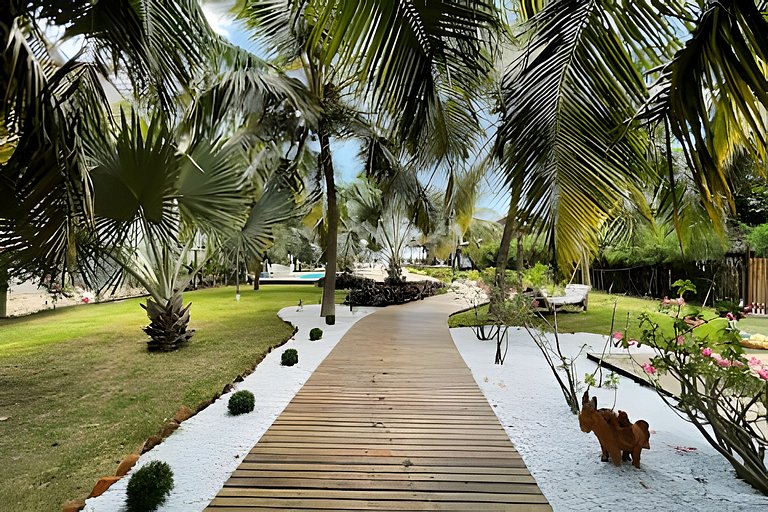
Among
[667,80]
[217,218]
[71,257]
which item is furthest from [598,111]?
[217,218]

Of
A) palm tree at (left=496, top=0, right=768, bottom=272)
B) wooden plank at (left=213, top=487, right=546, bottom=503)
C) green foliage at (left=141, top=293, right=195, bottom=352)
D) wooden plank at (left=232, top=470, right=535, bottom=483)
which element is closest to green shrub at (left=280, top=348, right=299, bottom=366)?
green foliage at (left=141, top=293, right=195, bottom=352)

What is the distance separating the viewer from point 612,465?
3184mm

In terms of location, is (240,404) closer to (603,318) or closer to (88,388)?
(88,388)

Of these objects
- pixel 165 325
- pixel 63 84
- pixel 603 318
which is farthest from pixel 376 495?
pixel 603 318

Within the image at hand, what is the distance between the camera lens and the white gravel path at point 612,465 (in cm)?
270

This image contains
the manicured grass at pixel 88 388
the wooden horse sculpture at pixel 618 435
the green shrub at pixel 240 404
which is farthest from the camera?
the green shrub at pixel 240 404

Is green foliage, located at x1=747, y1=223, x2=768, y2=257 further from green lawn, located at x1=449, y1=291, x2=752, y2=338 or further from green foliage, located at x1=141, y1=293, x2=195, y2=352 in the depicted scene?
green foliage, located at x1=141, y1=293, x2=195, y2=352

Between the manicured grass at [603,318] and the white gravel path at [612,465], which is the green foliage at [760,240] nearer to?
the manicured grass at [603,318]

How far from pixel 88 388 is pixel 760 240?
533 inches

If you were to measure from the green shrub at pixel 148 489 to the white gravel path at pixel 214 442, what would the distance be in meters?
0.07

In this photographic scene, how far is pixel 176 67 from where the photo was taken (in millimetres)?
3746

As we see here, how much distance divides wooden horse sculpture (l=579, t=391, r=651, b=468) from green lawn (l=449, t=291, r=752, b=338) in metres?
5.61

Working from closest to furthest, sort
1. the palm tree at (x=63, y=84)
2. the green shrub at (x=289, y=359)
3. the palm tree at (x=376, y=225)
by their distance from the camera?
the palm tree at (x=63, y=84), the green shrub at (x=289, y=359), the palm tree at (x=376, y=225)

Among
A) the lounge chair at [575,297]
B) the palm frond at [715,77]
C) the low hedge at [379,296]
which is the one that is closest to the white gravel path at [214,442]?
the palm frond at [715,77]
